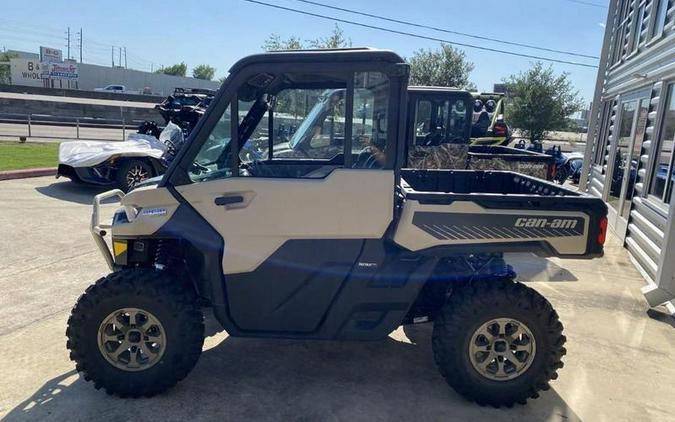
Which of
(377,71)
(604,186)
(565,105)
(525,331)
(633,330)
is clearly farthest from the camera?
(565,105)

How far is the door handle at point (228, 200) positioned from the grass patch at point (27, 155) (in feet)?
32.7

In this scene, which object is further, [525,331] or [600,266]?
[600,266]

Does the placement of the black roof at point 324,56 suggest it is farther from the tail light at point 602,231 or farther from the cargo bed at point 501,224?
the tail light at point 602,231

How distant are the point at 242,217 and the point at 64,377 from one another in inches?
69.6

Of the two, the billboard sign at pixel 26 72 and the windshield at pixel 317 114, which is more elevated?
the billboard sign at pixel 26 72

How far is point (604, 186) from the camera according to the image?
1002 cm

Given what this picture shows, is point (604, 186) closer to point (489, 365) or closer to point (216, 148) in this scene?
point (489, 365)

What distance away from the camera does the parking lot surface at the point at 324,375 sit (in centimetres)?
319

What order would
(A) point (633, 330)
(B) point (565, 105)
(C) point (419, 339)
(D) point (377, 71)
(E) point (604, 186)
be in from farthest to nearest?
(B) point (565, 105) → (E) point (604, 186) → (A) point (633, 330) → (C) point (419, 339) → (D) point (377, 71)

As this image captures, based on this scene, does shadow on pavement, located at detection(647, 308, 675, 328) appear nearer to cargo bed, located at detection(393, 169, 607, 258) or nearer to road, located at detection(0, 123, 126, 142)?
cargo bed, located at detection(393, 169, 607, 258)

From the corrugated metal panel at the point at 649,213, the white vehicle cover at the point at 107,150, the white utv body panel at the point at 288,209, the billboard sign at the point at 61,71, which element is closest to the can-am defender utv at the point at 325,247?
the white utv body panel at the point at 288,209

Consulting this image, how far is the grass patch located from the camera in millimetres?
11398

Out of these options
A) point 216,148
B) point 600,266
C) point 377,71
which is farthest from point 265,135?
point 600,266

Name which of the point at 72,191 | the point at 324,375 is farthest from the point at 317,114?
the point at 72,191
